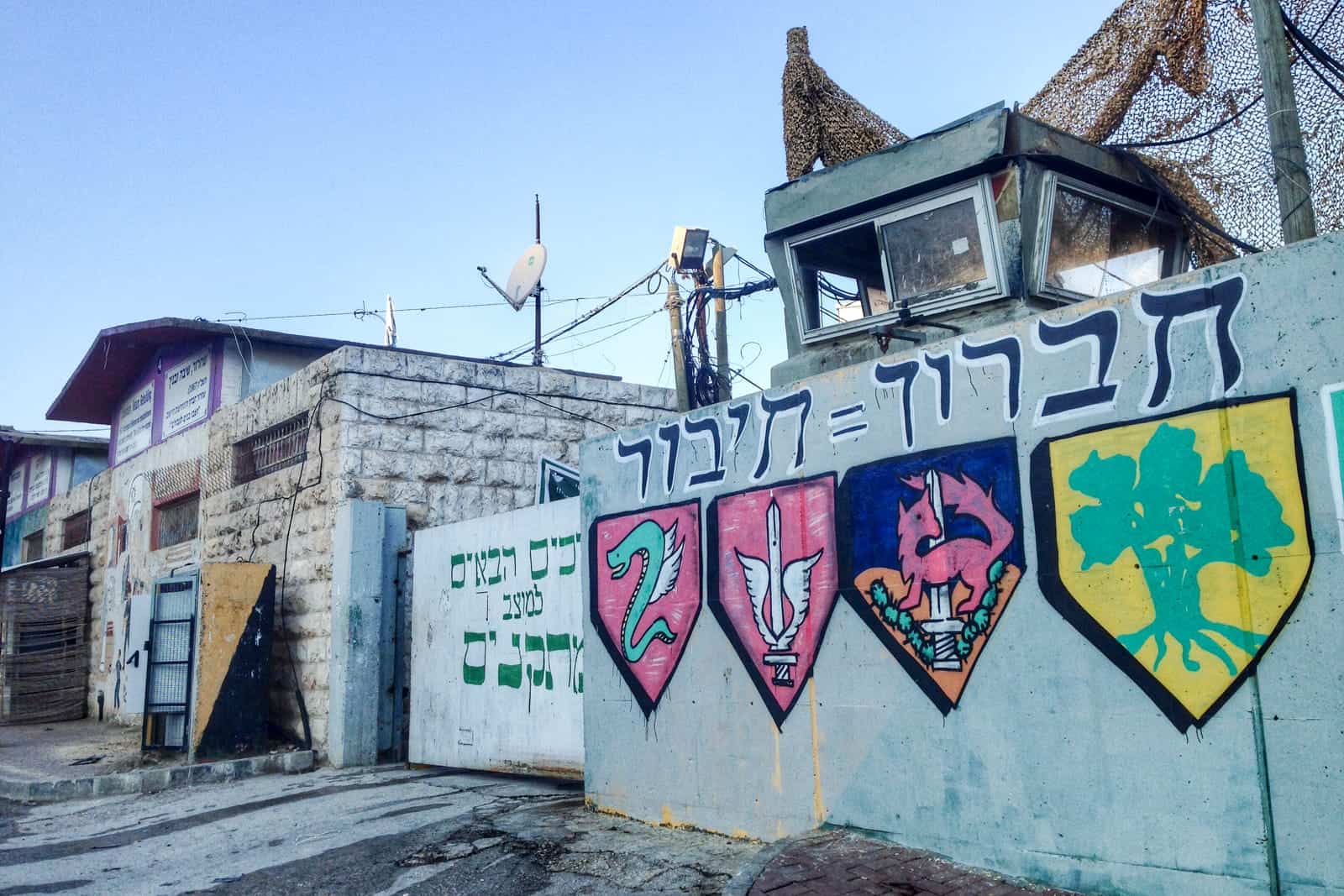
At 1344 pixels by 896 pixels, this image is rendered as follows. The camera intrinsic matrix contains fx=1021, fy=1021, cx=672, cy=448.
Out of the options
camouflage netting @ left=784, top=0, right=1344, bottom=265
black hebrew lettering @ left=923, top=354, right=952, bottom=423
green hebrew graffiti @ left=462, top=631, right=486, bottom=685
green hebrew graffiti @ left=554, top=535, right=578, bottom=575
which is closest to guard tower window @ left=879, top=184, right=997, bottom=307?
black hebrew lettering @ left=923, top=354, right=952, bottom=423

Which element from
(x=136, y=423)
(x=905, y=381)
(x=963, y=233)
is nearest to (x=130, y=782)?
(x=905, y=381)

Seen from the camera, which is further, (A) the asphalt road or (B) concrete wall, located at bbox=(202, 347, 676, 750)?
(B) concrete wall, located at bbox=(202, 347, 676, 750)

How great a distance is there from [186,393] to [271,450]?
3632 millimetres

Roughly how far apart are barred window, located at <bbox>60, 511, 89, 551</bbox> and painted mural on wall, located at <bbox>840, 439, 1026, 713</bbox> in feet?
56.3

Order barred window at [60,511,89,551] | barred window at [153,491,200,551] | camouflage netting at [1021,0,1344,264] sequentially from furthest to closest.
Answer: barred window at [60,511,89,551], barred window at [153,491,200,551], camouflage netting at [1021,0,1344,264]

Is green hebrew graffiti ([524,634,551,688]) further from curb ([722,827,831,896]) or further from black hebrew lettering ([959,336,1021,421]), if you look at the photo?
black hebrew lettering ([959,336,1021,421])

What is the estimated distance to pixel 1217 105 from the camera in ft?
19.1

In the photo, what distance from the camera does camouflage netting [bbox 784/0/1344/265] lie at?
553 centimetres

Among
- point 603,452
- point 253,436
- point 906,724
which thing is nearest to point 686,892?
point 906,724

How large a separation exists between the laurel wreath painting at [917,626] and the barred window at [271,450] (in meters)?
7.23

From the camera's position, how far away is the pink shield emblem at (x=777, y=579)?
18.2 feet

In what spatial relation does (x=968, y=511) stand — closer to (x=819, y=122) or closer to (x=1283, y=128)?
(x=1283, y=128)

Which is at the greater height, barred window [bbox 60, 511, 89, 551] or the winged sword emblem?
barred window [bbox 60, 511, 89, 551]

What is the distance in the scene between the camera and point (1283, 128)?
4961 mm
